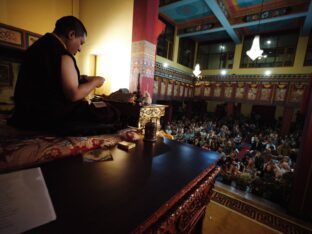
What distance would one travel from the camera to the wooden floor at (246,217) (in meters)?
1.94

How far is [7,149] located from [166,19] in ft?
29.7

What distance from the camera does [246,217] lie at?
213 cm

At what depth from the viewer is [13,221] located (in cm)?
45

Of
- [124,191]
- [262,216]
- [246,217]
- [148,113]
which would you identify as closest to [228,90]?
[262,216]

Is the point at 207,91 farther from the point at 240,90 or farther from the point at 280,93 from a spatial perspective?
the point at 280,93

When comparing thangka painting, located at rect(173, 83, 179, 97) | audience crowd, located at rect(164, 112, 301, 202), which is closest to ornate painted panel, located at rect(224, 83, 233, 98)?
audience crowd, located at rect(164, 112, 301, 202)

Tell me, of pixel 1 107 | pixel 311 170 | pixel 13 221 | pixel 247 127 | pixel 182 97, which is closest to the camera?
pixel 13 221

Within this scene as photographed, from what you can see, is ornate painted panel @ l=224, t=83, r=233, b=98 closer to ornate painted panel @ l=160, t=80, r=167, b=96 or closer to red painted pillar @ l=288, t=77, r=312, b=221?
ornate painted panel @ l=160, t=80, r=167, b=96

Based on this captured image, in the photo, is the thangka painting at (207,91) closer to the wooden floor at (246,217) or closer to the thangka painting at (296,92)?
the thangka painting at (296,92)

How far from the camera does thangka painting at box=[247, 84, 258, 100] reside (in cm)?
846

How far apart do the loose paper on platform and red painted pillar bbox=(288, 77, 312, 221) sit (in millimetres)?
2988

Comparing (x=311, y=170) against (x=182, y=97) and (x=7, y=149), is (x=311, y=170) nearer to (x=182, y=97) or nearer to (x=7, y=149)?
(x=7, y=149)

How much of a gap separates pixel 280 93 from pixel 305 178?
717cm

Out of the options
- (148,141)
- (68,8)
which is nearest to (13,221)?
(148,141)
